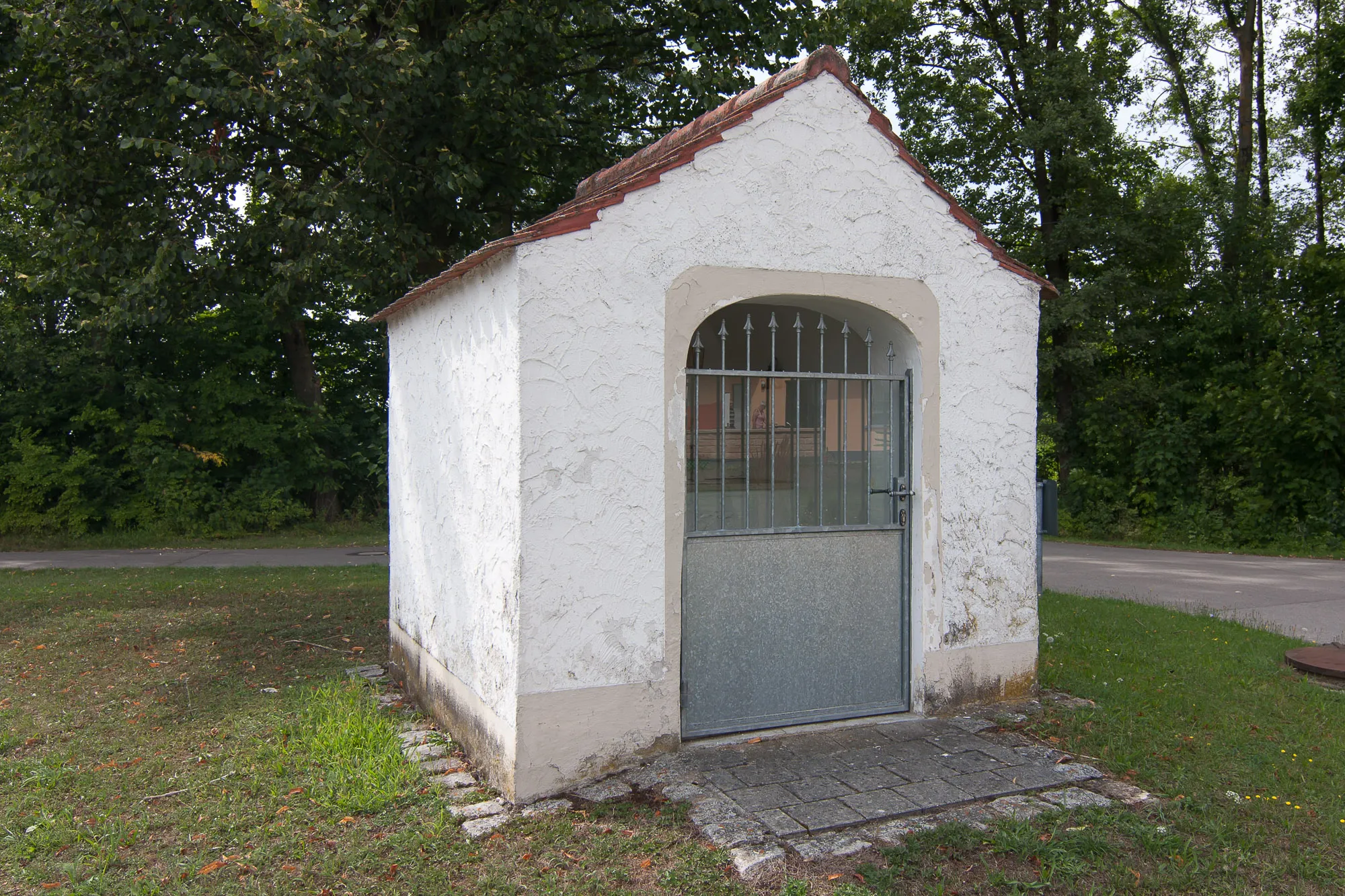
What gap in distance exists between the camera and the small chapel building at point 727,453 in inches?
179

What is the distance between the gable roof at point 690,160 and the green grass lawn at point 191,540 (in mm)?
11091

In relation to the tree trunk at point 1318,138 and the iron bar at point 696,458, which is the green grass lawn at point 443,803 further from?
the tree trunk at point 1318,138

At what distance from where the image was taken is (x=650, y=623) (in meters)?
4.74

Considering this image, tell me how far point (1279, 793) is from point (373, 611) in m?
7.58

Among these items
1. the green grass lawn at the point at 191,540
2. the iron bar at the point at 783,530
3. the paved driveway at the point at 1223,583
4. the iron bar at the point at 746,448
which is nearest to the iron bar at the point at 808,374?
the iron bar at the point at 746,448

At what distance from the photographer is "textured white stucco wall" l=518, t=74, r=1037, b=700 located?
14.9 ft

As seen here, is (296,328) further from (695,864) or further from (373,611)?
(695,864)

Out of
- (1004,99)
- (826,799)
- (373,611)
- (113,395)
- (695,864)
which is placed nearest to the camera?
(695,864)

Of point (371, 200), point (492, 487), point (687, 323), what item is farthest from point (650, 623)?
point (371, 200)

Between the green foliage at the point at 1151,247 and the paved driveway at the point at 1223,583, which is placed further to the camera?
the green foliage at the point at 1151,247

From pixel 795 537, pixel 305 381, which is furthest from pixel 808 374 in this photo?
pixel 305 381

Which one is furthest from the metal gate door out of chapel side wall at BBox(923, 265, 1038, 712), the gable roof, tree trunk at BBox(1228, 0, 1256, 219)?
tree trunk at BBox(1228, 0, 1256, 219)

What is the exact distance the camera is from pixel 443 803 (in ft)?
14.6

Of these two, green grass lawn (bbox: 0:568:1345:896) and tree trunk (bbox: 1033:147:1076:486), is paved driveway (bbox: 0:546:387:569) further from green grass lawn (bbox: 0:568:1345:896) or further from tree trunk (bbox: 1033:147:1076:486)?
tree trunk (bbox: 1033:147:1076:486)
